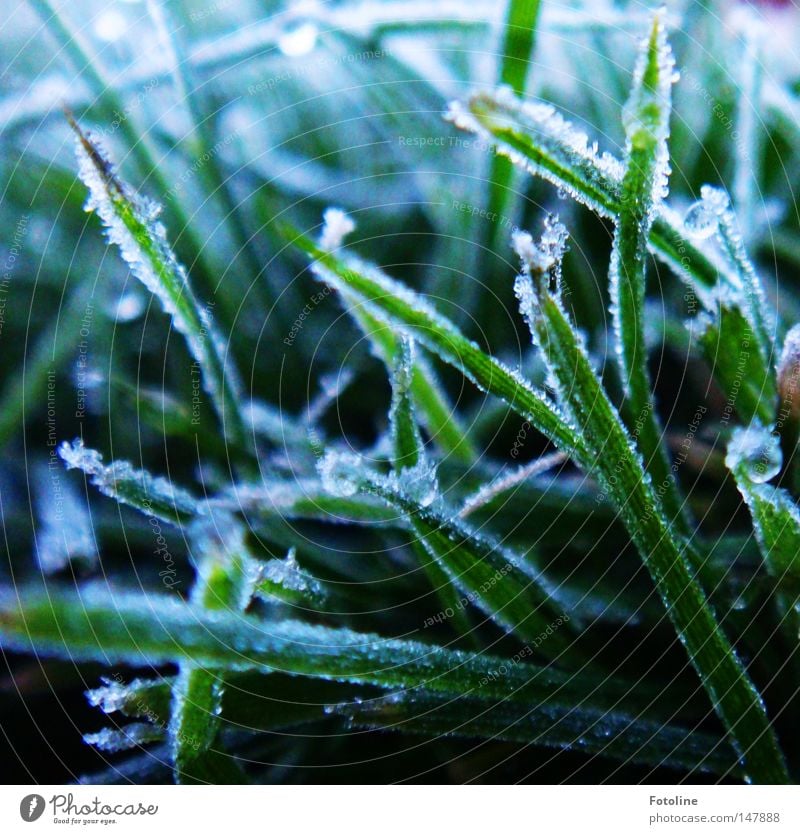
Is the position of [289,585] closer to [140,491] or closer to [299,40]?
[140,491]

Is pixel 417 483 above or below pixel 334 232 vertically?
below

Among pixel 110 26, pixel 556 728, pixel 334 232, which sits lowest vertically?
pixel 556 728

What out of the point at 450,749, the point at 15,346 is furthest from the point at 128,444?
the point at 450,749

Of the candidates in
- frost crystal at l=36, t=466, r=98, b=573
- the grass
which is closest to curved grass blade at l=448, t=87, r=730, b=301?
the grass

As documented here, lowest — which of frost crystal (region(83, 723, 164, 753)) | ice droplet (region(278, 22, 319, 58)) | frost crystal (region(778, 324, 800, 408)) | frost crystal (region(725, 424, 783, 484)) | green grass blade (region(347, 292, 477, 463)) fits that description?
frost crystal (region(83, 723, 164, 753))

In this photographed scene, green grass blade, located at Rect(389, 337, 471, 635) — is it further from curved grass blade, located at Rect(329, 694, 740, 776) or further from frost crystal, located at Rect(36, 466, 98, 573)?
frost crystal, located at Rect(36, 466, 98, 573)

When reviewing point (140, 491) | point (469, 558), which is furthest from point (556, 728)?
point (140, 491)

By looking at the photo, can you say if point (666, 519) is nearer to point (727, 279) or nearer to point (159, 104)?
point (727, 279)
